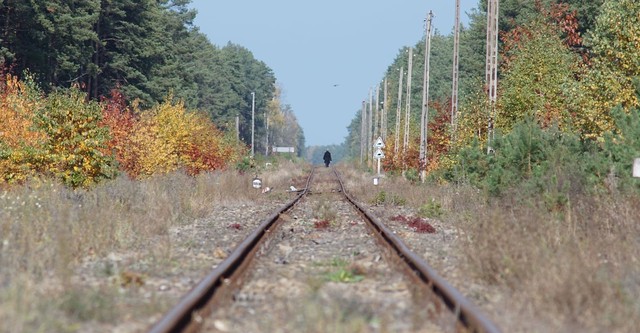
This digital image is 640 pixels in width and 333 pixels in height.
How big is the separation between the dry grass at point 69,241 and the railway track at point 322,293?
918mm

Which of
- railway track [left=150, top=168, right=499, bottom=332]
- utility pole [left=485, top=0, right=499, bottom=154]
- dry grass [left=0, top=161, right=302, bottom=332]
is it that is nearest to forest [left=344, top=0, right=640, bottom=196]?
utility pole [left=485, top=0, right=499, bottom=154]

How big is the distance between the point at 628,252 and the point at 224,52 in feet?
445

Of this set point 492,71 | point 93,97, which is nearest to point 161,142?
point 492,71

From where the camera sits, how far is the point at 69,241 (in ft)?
42.0

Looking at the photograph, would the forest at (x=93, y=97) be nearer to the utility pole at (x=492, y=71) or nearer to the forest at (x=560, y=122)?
the forest at (x=560, y=122)

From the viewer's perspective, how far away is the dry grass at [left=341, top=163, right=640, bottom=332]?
28.7 feet

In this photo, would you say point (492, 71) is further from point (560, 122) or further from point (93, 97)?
A: point (93, 97)

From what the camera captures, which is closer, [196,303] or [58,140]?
[196,303]

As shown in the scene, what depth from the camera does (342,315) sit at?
870 centimetres

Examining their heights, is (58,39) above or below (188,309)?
above

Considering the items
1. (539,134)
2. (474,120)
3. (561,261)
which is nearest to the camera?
(561,261)

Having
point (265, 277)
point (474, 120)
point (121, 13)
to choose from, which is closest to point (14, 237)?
point (265, 277)

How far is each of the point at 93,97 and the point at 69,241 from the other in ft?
150

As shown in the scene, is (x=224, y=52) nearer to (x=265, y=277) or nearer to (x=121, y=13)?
(x=121, y=13)
